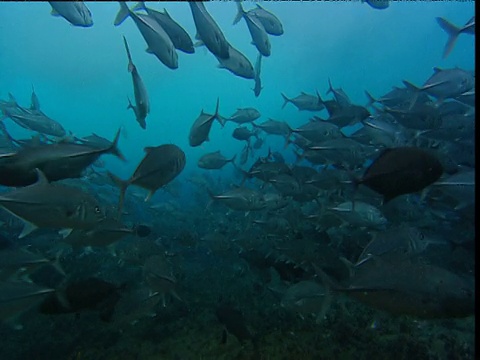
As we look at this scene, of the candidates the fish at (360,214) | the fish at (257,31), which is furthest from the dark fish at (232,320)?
the fish at (257,31)

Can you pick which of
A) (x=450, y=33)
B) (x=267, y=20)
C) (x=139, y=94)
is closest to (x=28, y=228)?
(x=139, y=94)

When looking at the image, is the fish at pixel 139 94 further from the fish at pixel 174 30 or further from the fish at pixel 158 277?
the fish at pixel 158 277

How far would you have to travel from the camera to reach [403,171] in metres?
3.12

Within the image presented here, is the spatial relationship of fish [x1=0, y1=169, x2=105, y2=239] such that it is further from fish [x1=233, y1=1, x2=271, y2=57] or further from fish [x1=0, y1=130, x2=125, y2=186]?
fish [x1=233, y1=1, x2=271, y2=57]

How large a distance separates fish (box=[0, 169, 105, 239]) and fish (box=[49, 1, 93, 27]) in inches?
86.9

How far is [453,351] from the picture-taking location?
4.62 m

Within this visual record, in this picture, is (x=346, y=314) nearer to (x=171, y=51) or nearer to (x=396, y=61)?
(x=171, y=51)

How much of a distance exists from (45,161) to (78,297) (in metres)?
1.73

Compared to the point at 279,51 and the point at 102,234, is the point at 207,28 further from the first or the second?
the point at 279,51

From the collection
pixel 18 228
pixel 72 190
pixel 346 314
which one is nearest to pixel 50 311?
pixel 72 190

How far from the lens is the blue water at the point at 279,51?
168 ft

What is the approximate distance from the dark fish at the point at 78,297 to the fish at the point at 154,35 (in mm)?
3143

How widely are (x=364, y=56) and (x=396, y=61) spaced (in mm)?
8455

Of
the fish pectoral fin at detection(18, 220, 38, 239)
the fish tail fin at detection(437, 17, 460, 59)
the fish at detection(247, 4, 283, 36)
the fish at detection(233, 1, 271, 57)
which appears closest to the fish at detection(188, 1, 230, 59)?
the fish at detection(233, 1, 271, 57)
